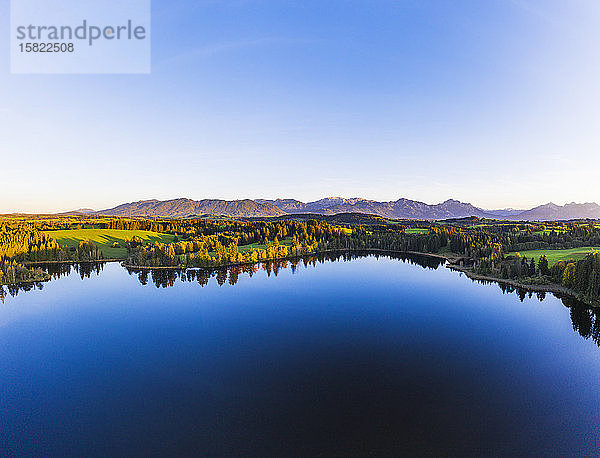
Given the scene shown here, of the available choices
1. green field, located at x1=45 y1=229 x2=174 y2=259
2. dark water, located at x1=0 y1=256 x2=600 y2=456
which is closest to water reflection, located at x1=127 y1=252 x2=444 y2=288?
dark water, located at x1=0 y1=256 x2=600 y2=456

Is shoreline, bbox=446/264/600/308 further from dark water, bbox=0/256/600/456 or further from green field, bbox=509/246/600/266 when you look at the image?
green field, bbox=509/246/600/266

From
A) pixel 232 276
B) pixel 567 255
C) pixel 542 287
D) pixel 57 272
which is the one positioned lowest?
pixel 232 276

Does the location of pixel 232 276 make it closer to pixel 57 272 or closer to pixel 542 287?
pixel 57 272

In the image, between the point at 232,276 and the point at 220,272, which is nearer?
the point at 232,276

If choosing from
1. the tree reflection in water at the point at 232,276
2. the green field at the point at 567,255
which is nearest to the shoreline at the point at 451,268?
the tree reflection in water at the point at 232,276

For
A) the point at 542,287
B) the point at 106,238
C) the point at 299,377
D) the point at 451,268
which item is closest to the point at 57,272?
the point at 106,238

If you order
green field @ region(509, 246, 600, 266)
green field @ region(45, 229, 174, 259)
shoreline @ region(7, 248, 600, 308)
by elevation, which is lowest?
shoreline @ region(7, 248, 600, 308)
